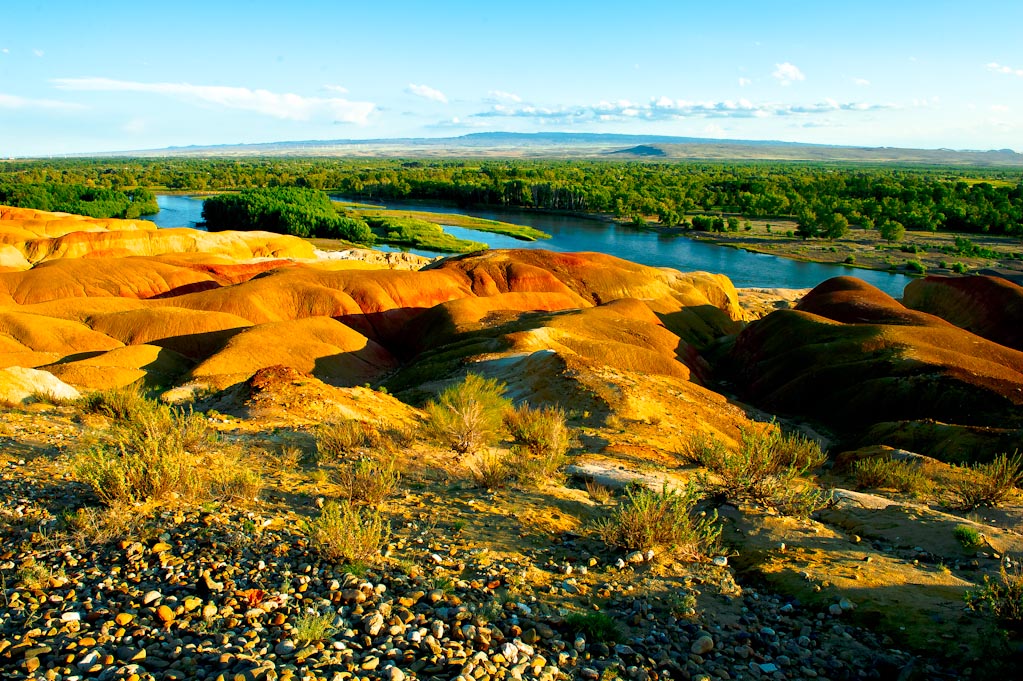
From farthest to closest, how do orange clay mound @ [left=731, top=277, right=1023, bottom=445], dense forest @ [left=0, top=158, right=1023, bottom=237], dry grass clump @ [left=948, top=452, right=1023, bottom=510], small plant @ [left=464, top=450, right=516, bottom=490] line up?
dense forest @ [left=0, top=158, right=1023, bottom=237], orange clay mound @ [left=731, top=277, right=1023, bottom=445], dry grass clump @ [left=948, top=452, right=1023, bottom=510], small plant @ [left=464, top=450, right=516, bottom=490]

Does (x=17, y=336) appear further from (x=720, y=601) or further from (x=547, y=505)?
(x=720, y=601)

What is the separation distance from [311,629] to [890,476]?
46.4 feet

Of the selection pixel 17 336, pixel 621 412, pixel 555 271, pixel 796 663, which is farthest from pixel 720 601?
pixel 555 271

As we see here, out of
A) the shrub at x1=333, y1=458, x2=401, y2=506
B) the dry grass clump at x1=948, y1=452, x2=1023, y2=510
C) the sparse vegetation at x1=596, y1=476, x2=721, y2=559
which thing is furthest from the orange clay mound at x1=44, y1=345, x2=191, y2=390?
the dry grass clump at x1=948, y1=452, x2=1023, y2=510

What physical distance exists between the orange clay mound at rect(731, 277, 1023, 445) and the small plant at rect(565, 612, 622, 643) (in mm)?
22302

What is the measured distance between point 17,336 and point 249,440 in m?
27.8

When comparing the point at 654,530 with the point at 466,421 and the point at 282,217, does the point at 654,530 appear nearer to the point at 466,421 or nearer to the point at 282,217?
the point at 466,421

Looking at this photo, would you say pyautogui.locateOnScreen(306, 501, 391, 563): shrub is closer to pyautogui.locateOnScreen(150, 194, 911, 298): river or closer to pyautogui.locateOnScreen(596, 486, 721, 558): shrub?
pyautogui.locateOnScreen(596, 486, 721, 558): shrub

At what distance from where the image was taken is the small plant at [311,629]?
5.86m

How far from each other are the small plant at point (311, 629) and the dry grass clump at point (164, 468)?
339 cm

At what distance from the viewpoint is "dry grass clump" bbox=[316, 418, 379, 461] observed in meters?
11.8

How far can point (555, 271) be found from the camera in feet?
187

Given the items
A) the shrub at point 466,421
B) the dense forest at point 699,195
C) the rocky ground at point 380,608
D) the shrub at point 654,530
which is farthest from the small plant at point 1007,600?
the dense forest at point 699,195

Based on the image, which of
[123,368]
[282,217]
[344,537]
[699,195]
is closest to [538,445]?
[344,537]
